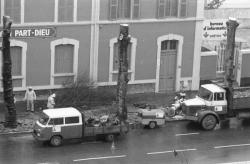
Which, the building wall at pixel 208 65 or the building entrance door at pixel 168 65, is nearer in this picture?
the building entrance door at pixel 168 65

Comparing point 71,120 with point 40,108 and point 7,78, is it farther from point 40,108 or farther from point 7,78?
point 40,108

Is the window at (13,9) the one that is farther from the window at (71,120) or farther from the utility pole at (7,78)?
the window at (71,120)

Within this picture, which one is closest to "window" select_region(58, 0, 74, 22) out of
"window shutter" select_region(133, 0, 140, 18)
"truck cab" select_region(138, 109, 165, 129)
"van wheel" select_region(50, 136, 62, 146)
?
"window shutter" select_region(133, 0, 140, 18)

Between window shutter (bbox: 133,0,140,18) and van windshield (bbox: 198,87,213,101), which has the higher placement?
window shutter (bbox: 133,0,140,18)

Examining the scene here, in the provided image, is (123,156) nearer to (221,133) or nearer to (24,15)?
(221,133)

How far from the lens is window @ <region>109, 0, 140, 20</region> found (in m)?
40.4

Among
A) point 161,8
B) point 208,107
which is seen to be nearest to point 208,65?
point 161,8

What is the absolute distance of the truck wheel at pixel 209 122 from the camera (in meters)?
36.0

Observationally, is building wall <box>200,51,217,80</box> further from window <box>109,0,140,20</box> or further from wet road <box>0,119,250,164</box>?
wet road <box>0,119,250,164</box>

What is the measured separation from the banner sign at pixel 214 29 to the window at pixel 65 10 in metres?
9.21

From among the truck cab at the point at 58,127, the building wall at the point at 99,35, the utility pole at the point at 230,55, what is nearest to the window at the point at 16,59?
the building wall at the point at 99,35

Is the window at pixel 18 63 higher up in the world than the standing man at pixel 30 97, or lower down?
higher up

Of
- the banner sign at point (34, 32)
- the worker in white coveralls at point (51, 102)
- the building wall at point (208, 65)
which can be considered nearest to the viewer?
the worker in white coveralls at point (51, 102)

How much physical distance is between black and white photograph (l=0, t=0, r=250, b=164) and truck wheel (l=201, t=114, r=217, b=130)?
0.05m
